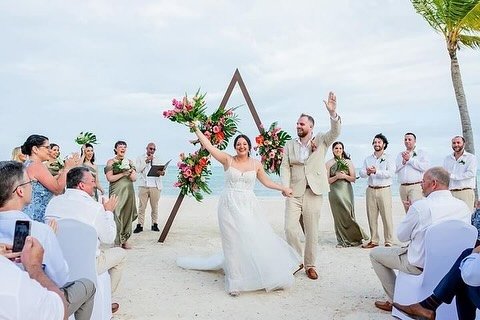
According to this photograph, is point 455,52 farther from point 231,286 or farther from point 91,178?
point 91,178

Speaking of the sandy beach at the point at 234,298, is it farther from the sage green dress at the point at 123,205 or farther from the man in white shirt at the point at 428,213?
the man in white shirt at the point at 428,213

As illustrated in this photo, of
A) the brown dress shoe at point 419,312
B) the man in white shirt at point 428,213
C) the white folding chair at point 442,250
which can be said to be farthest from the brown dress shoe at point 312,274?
the brown dress shoe at point 419,312

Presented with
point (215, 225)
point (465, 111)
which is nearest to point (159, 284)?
point (215, 225)

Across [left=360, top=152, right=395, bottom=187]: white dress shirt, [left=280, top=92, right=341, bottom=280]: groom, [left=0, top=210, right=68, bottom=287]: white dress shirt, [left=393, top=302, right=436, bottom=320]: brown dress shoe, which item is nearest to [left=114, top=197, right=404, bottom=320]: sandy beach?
[left=280, top=92, right=341, bottom=280]: groom

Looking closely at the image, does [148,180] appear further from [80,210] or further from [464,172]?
[80,210]

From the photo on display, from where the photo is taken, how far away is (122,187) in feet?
31.4

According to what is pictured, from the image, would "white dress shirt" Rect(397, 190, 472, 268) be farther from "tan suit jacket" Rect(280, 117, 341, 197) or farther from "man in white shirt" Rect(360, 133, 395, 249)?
"man in white shirt" Rect(360, 133, 395, 249)

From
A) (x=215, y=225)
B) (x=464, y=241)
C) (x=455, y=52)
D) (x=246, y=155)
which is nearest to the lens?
(x=464, y=241)

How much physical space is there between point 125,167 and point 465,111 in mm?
10574

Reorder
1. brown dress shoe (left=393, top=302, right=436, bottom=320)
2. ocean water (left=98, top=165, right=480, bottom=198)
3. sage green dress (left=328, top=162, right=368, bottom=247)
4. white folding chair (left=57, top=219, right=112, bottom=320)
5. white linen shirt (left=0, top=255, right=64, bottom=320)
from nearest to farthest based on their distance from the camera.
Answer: white linen shirt (left=0, top=255, right=64, bottom=320), brown dress shoe (left=393, top=302, right=436, bottom=320), white folding chair (left=57, top=219, right=112, bottom=320), sage green dress (left=328, top=162, right=368, bottom=247), ocean water (left=98, top=165, right=480, bottom=198)

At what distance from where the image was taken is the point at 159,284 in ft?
23.0

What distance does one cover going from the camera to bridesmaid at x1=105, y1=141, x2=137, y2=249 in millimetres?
9469

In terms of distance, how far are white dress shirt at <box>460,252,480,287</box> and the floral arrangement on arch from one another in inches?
184

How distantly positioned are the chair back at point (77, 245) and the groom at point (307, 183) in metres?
3.41
